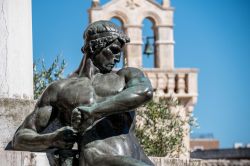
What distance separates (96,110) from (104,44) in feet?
1.75

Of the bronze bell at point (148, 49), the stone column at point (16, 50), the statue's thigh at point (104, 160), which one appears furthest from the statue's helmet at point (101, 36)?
the bronze bell at point (148, 49)

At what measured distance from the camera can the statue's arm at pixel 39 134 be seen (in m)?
7.67

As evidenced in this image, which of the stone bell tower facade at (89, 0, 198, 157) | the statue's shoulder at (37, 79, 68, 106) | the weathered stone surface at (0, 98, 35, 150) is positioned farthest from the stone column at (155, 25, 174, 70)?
the statue's shoulder at (37, 79, 68, 106)

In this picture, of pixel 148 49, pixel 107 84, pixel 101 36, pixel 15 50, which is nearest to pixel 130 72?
pixel 107 84

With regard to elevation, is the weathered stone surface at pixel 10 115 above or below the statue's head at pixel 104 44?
below

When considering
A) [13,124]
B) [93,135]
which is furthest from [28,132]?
[13,124]

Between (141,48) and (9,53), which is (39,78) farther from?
(141,48)

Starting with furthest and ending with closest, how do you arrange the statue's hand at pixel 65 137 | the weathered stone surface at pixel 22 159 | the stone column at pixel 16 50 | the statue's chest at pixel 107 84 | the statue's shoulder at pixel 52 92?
the stone column at pixel 16 50
the weathered stone surface at pixel 22 159
the statue's shoulder at pixel 52 92
the statue's chest at pixel 107 84
the statue's hand at pixel 65 137

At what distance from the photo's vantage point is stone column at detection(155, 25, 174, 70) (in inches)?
1933

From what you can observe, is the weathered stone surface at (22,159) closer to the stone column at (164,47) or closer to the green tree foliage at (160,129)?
the green tree foliage at (160,129)

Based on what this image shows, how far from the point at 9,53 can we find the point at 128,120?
2.51 meters

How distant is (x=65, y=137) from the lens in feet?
25.0

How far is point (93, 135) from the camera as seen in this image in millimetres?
7664

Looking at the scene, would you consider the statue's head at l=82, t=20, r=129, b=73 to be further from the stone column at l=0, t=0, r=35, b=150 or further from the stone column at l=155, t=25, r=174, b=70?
the stone column at l=155, t=25, r=174, b=70
